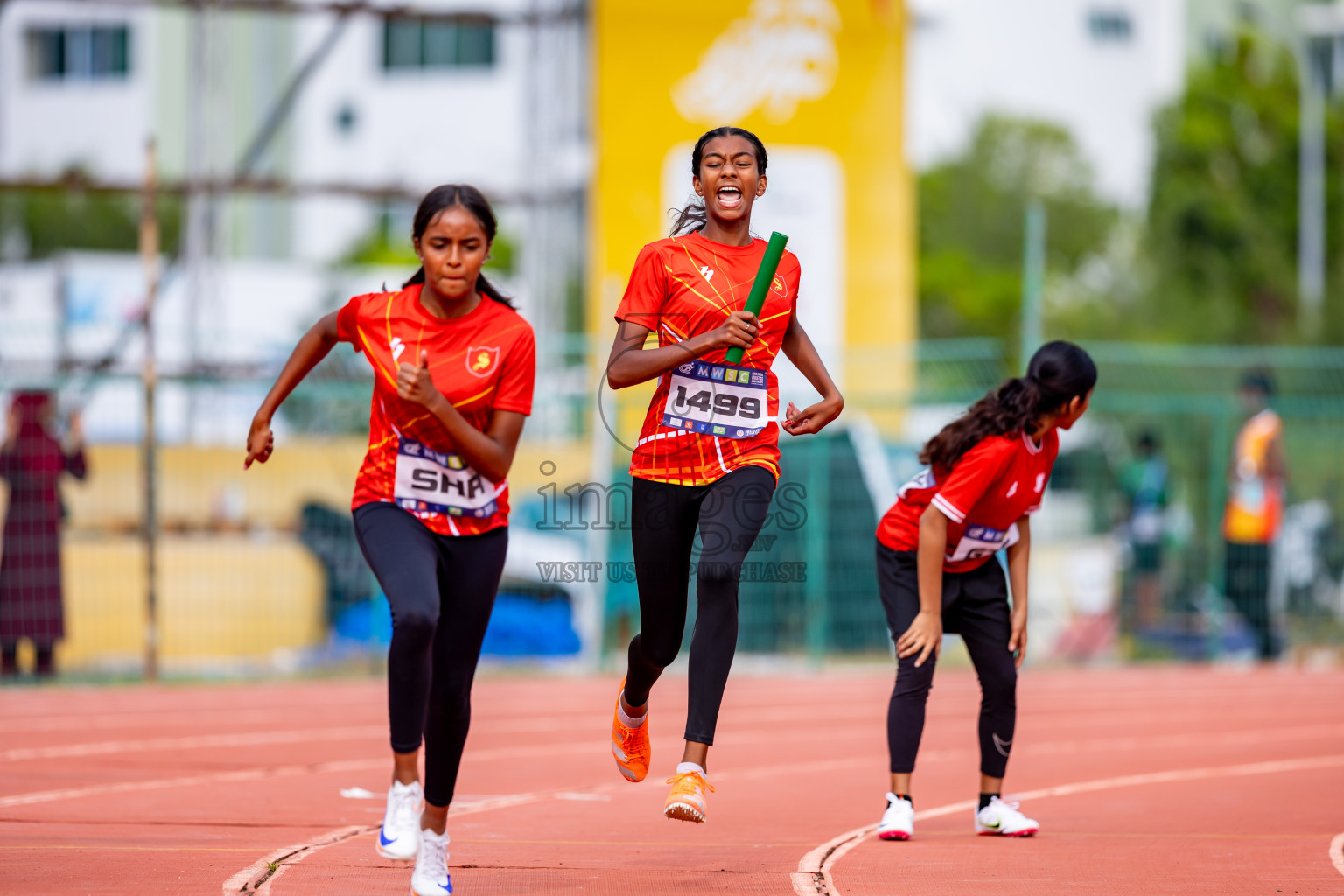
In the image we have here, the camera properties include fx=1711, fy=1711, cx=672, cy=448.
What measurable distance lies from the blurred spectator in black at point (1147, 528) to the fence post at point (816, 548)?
8.72ft

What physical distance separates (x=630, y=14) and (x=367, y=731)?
11764mm

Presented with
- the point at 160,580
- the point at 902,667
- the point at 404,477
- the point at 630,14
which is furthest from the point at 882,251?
the point at 404,477

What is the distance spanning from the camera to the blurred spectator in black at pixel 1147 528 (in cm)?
1446

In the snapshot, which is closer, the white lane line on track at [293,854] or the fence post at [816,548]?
the white lane line on track at [293,854]

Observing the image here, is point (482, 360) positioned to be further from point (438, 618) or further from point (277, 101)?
point (277, 101)

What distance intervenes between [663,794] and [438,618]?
3.02 metres

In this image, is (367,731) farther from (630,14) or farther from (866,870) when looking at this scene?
(630,14)

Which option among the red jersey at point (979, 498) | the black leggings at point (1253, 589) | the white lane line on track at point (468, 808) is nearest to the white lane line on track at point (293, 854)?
the white lane line on track at point (468, 808)

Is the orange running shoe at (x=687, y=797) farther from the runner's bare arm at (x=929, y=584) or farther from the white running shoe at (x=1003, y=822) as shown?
the white running shoe at (x=1003, y=822)

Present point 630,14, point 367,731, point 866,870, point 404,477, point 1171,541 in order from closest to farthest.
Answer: point 404,477 → point 866,870 → point 367,731 → point 1171,541 → point 630,14

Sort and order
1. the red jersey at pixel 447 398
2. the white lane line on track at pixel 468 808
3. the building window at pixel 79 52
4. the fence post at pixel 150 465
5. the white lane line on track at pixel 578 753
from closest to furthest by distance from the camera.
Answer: the red jersey at pixel 447 398, the white lane line on track at pixel 468 808, the white lane line on track at pixel 578 753, the fence post at pixel 150 465, the building window at pixel 79 52

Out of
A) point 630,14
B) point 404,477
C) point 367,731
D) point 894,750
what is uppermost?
point 630,14

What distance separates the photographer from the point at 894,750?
20.9 feet

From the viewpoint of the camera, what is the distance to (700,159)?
573 centimetres
